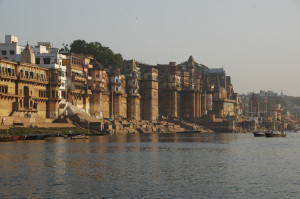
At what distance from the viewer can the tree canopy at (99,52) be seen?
468 ft

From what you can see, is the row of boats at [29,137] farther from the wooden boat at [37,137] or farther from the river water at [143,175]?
the river water at [143,175]

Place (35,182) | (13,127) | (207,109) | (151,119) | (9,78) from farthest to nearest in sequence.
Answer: (207,109), (151,119), (9,78), (13,127), (35,182)

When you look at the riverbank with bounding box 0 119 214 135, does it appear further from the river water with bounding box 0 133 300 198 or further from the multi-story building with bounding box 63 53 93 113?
the river water with bounding box 0 133 300 198

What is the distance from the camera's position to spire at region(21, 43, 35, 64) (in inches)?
4183

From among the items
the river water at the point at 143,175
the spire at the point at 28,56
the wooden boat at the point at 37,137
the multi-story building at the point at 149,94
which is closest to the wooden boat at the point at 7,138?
the wooden boat at the point at 37,137

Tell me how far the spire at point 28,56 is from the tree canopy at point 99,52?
34328mm

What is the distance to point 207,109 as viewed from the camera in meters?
187

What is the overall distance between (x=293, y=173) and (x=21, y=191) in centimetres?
2308

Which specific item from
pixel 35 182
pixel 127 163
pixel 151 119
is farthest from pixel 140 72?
pixel 35 182

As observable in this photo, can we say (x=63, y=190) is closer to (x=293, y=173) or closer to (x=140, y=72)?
(x=293, y=173)

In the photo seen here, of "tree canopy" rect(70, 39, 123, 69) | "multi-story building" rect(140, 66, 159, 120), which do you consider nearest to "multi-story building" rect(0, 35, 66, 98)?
"tree canopy" rect(70, 39, 123, 69)

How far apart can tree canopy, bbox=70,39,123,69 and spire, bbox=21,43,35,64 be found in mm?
34328

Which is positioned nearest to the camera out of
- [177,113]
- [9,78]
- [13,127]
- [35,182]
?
[35,182]

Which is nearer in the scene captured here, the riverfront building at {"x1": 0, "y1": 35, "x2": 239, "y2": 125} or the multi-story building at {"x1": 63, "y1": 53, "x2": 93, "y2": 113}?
the riverfront building at {"x1": 0, "y1": 35, "x2": 239, "y2": 125}
